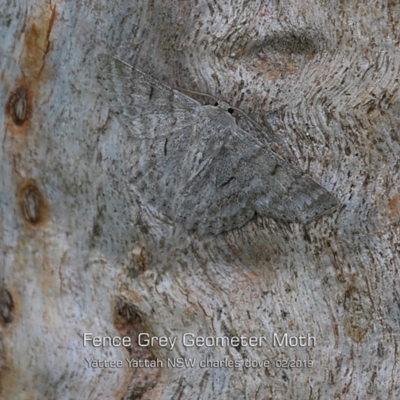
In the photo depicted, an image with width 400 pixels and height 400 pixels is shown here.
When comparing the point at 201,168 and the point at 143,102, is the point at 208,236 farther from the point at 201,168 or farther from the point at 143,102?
the point at 143,102

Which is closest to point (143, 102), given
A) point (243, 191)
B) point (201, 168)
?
point (201, 168)

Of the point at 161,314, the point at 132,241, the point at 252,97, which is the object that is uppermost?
the point at 252,97

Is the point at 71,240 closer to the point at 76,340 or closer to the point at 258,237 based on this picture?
the point at 76,340

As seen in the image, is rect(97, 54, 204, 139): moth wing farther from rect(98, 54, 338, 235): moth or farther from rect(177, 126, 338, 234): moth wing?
rect(177, 126, 338, 234): moth wing

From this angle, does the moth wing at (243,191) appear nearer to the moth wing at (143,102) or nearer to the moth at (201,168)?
the moth at (201,168)

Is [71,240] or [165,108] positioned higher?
[165,108]

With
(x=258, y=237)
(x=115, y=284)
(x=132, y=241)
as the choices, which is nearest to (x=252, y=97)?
(x=258, y=237)
